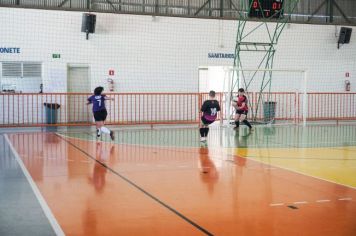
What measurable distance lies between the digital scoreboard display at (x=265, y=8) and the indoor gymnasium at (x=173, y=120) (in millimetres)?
54

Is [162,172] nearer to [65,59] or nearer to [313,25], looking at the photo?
[65,59]

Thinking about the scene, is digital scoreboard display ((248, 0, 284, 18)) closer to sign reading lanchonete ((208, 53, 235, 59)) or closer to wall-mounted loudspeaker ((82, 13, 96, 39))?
sign reading lanchonete ((208, 53, 235, 59))

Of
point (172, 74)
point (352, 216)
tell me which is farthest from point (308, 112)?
point (352, 216)

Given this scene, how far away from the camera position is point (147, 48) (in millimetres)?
21781

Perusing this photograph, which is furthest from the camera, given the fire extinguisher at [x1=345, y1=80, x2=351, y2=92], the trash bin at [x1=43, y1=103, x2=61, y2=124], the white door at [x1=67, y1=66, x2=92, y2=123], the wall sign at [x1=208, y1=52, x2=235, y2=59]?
the fire extinguisher at [x1=345, y1=80, x2=351, y2=92]

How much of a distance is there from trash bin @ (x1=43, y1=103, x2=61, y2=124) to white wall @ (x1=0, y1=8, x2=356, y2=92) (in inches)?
46.1

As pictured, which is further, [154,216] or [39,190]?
[39,190]

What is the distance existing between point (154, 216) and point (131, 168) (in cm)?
367

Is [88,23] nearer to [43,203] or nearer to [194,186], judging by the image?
[194,186]

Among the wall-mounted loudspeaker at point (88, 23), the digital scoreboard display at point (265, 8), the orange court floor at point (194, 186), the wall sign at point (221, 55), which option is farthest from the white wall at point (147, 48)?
the orange court floor at point (194, 186)

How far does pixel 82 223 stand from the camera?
5.31 metres

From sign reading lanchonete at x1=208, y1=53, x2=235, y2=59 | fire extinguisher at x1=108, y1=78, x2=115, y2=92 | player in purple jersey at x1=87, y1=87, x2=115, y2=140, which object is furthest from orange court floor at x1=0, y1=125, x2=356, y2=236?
sign reading lanchonete at x1=208, y1=53, x2=235, y2=59

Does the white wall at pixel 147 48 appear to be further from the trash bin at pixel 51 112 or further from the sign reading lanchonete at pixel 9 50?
the trash bin at pixel 51 112

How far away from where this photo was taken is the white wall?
2011 centimetres
